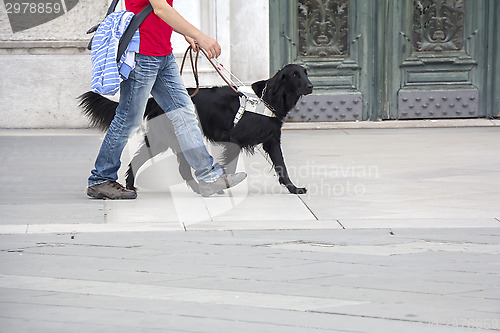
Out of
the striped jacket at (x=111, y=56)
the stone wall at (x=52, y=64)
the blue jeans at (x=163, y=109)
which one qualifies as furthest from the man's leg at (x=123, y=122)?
the stone wall at (x=52, y=64)

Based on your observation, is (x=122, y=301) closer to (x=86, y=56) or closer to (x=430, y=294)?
(x=430, y=294)

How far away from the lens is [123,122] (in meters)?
5.90

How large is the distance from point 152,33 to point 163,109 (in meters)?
0.57

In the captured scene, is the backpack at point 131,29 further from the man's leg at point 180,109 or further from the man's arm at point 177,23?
the man's leg at point 180,109

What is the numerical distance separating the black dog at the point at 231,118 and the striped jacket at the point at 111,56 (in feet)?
1.80

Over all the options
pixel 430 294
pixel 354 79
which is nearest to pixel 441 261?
pixel 430 294

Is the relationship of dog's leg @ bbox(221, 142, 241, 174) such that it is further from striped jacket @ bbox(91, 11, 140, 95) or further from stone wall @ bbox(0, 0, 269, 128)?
stone wall @ bbox(0, 0, 269, 128)

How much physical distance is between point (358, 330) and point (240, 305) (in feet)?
1.84

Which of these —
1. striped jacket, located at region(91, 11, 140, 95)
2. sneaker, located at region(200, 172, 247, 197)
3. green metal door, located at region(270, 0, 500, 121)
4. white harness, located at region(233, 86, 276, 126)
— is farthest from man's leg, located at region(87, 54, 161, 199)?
green metal door, located at region(270, 0, 500, 121)

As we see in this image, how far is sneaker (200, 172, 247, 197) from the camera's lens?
241 inches

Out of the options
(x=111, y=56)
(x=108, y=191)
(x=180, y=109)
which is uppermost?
(x=111, y=56)

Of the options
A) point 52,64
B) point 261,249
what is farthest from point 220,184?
point 52,64

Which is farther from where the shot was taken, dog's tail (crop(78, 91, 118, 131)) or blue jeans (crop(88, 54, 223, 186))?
dog's tail (crop(78, 91, 118, 131))

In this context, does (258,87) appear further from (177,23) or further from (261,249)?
(261,249)
